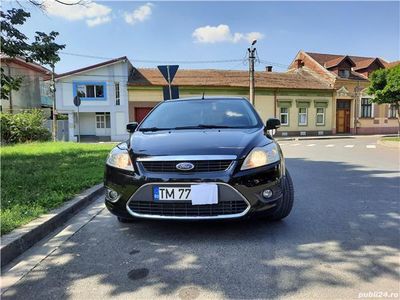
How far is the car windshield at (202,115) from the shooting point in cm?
437

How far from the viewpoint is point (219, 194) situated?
326 centimetres

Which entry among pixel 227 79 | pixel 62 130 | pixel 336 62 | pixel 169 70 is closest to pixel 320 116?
pixel 336 62

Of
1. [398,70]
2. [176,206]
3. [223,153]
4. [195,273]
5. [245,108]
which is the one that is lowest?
[195,273]

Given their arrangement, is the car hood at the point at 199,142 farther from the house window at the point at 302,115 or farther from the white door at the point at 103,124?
the house window at the point at 302,115

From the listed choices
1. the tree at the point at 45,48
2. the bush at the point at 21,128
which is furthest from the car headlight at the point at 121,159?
the bush at the point at 21,128

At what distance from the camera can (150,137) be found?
3.88m

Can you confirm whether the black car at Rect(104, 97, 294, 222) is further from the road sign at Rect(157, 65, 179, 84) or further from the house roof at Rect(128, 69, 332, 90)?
the house roof at Rect(128, 69, 332, 90)

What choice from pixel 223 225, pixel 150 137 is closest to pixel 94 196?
pixel 150 137

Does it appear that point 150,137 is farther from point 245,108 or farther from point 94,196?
point 94,196

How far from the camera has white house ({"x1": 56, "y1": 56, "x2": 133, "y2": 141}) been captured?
28.2m

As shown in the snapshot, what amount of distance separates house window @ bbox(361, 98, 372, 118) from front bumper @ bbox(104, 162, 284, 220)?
34372 mm

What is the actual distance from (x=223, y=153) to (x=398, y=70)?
2121cm

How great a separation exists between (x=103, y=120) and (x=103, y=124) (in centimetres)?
35

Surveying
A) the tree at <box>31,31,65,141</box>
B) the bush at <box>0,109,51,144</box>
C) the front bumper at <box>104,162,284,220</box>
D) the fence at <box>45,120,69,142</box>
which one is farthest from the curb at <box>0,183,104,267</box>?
the fence at <box>45,120,69,142</box>
